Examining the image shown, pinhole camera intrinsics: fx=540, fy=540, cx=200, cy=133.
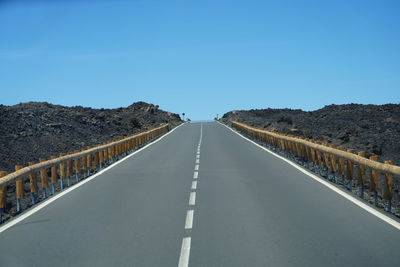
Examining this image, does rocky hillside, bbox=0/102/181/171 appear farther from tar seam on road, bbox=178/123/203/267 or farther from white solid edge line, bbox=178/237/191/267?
white solid edge line, bbox=178/237/191/267

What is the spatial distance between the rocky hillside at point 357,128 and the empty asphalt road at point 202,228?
780 inches

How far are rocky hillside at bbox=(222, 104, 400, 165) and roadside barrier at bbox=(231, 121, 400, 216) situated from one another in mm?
9871

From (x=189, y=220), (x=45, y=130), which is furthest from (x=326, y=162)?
(x=45, y=130)

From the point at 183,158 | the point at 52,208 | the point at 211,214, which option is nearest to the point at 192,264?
the point at 211,214

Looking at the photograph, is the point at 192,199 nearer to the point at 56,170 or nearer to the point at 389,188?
the point at 389,188

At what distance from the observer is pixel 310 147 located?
18891 mm

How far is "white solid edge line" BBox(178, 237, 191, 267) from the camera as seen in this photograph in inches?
269

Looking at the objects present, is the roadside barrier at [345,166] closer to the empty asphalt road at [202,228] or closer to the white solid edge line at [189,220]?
the empty asphalt road at [202,228]

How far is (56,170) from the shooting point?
15812 millimetres

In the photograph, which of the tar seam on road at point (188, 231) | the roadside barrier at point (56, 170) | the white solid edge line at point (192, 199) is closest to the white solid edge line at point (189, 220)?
the tar seam on road at point (188, 231)

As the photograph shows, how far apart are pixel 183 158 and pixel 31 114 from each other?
27.6m

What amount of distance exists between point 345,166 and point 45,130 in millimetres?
32455

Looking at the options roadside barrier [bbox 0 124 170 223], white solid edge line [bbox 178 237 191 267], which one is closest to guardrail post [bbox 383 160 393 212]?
white solid edge line [bbox 178 237 191 267]

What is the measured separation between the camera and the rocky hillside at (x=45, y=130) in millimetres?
32688
